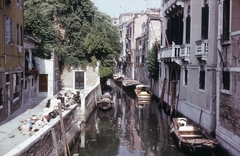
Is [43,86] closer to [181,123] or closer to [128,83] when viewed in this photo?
[181,123]

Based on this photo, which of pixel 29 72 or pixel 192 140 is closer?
pixel 192 140

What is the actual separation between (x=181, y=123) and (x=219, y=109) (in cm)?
226

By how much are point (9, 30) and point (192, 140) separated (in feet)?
29.2

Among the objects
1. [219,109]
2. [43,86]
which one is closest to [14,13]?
[43,86]

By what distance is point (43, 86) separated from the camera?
2075cm

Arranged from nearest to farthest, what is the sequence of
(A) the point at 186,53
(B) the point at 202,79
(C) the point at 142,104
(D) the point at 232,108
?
(D) the point at 232,108 < (B) the point at 202,79 < (A) the point at 186,53 < (C) the point at 142,104

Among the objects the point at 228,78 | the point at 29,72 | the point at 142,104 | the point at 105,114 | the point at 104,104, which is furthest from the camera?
the point at 142,104

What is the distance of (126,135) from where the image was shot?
46.8 ft

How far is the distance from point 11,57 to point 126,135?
6.32m

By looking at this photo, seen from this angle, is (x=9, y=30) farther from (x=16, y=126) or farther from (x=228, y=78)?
(x=228, y=78)

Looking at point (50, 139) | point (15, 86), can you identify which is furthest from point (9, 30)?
point (50, 139)

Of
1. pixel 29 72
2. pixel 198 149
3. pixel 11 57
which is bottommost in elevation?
pixel 198 149

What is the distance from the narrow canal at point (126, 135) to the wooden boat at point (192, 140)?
24.3 inches

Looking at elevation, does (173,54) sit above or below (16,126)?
above
